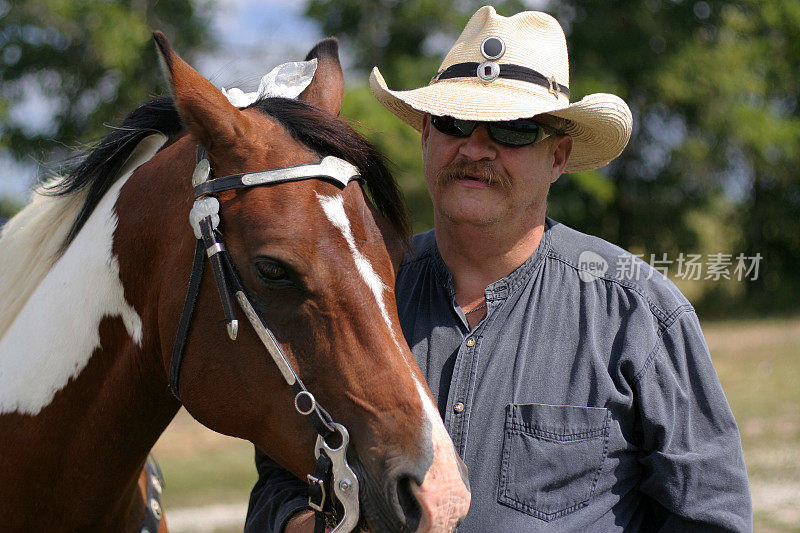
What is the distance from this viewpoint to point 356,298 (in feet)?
6.01

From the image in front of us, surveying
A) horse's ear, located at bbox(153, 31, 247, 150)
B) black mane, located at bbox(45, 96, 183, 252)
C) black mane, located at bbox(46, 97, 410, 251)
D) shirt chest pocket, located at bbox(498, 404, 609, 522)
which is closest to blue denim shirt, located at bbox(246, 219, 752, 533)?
shirt chest pocket, located at bbox(498, 404, 609, 522)

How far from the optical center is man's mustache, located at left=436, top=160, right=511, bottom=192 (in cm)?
227

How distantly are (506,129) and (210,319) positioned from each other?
3.55 ft

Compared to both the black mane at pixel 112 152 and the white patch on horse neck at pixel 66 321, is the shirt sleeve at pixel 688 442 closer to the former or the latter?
the white patch on horse neck at pixel 66 321

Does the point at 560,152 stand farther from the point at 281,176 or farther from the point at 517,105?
the point at 281,176

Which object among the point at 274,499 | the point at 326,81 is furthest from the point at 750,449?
the point at 326,81

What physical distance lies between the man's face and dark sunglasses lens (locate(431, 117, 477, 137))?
15 millimetres

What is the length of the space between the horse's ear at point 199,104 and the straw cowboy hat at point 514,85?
62 cm

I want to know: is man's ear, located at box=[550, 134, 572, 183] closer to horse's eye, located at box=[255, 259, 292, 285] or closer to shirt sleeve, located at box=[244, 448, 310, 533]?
horse's eye, located at box=[255, 259, 292, 285]

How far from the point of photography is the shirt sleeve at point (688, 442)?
6.70ft

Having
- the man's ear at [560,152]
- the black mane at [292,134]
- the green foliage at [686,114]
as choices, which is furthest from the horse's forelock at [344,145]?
the green foliage at [686,114]

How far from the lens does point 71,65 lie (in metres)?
13.9

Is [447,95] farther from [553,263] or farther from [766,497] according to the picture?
[766,497]

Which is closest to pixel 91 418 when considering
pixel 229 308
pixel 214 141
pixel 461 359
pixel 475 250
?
pixel 229 308
